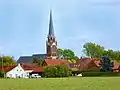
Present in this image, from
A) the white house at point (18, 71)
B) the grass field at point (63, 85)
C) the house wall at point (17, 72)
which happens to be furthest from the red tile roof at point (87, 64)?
the grass field at point (63, 85)

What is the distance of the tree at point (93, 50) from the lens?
7662 inches

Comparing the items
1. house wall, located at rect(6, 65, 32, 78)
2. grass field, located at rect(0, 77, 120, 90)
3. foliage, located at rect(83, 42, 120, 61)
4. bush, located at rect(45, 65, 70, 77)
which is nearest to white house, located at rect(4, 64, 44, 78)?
house wall, located at rect(6, 65, 32, 78)

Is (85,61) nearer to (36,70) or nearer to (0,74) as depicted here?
(36,70)

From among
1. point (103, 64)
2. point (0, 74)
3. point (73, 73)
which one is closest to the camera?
point (0, 74)

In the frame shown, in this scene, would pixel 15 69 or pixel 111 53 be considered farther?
pixel 111 53

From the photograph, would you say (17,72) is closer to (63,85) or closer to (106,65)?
(106,65)

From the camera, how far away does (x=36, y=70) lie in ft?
453

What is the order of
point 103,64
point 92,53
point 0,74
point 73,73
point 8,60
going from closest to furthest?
point 0,74 → point 103,64 → point 73,73 → point 8,60 → point 92,53

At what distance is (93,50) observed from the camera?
196375mm

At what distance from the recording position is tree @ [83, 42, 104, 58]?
194625 mm

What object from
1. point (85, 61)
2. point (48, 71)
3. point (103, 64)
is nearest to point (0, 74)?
point (48, 71)

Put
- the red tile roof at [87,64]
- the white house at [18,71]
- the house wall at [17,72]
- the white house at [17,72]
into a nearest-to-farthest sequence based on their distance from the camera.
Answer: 1. the white house at [18,71]
2. the white house at [17,72]
3. the house wall at [17,72]
4. the red tile roof at [87,64]

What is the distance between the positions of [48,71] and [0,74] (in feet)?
40.0

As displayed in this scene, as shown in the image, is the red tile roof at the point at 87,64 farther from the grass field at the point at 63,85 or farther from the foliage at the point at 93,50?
the grass field at the point at 63,85
